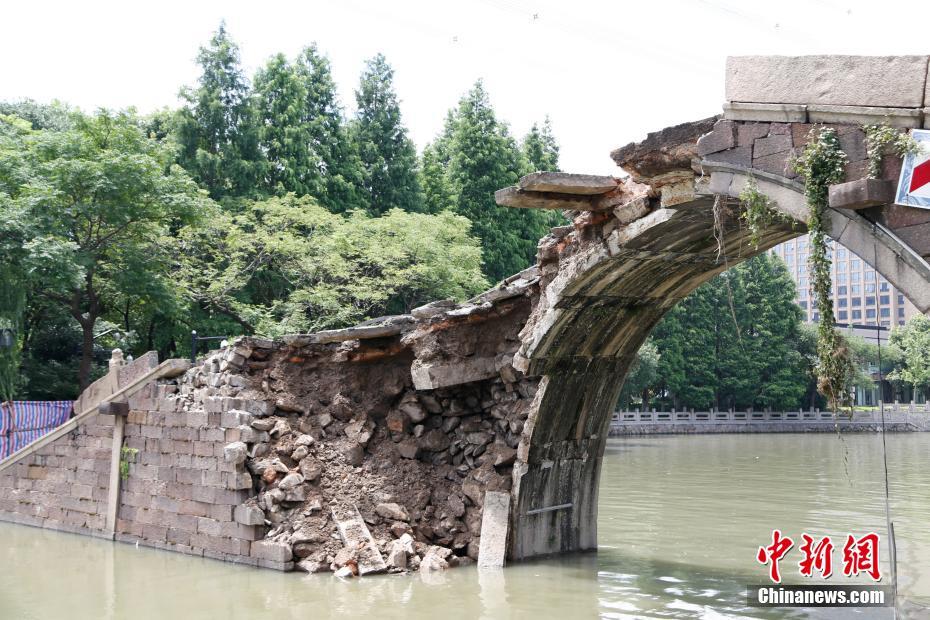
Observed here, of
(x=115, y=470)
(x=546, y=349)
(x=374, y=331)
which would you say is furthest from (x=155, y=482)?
(x=546, y=349)

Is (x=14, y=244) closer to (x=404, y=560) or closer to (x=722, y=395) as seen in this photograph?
(x=404, y=560)

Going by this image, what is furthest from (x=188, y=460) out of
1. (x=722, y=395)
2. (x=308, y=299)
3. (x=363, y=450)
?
(x=722, y=395)

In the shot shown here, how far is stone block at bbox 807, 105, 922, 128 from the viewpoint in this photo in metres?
6.36

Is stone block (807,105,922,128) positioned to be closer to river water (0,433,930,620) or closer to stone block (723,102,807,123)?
stone block (723,102,807,123)

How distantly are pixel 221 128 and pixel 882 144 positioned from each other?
24995 mm

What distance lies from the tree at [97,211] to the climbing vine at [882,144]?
16644 mm

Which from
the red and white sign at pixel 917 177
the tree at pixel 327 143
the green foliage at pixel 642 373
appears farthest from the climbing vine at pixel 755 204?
the green foliage at pixel 642 373

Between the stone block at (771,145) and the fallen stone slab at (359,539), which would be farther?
the fallen stone slab at (359,539)

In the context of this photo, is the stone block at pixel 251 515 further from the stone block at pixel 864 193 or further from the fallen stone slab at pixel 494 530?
the stone block at pixel 864 193

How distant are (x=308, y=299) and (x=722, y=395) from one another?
32930 mm

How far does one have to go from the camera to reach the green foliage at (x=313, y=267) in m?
23.6

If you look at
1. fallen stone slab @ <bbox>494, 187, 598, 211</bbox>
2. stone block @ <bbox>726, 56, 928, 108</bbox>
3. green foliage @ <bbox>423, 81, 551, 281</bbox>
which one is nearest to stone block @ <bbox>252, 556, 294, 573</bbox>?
fallen stone slab @ <bbox>494, 187, 598, 211</bbox>

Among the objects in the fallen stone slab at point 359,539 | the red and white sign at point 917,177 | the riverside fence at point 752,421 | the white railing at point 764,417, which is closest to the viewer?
the red and white sign at point 917,177

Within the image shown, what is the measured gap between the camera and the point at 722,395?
5044 centimetres
